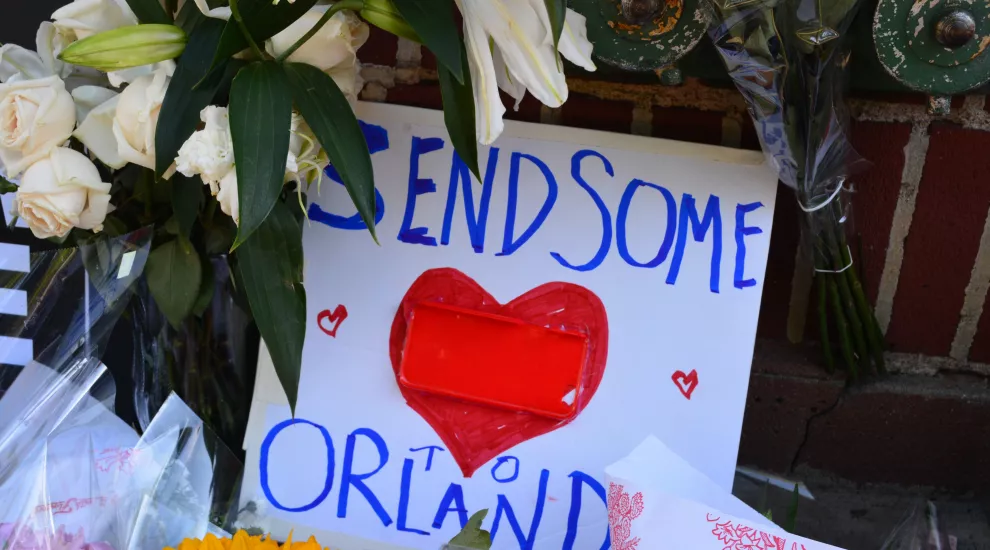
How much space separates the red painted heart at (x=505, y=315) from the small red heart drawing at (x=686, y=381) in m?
0.07

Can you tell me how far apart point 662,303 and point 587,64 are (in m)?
0.28

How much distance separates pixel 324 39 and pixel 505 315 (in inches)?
12.8

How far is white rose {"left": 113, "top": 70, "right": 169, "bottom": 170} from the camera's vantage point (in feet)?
2.35

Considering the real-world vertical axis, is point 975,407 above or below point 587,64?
below

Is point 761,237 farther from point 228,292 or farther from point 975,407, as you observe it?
point 228,292

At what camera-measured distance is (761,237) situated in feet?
2.77

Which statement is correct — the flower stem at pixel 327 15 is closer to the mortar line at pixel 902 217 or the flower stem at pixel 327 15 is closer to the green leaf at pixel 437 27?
the green leaf at pixel 437 27

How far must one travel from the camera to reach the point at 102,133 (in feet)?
2.52

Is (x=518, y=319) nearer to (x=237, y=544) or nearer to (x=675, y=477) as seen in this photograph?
(x=675, y=477)

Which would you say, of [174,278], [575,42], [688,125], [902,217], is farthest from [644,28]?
[174,278]

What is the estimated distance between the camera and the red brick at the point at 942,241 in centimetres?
92

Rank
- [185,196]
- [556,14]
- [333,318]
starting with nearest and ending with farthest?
[556,14]
[185,196]
[333,318]

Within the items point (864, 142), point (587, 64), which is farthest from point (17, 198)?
point (864, 142)

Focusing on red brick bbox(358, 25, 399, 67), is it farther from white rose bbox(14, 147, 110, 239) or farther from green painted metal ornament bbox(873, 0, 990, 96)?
green painted metal ornament bbox(873, 0, 990, 96)
